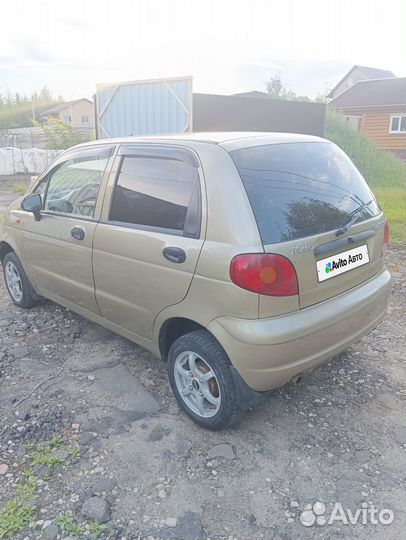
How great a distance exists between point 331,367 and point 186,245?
165 centimetres

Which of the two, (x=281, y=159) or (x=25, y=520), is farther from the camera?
(x=281, y=159)

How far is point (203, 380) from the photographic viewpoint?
8.84 feet

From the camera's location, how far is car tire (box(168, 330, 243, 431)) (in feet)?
8.31

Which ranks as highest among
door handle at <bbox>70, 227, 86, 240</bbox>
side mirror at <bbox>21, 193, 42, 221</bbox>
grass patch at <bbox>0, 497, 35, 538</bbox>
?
side mirror at <bbox>21, 193, 42, 221</bbox>

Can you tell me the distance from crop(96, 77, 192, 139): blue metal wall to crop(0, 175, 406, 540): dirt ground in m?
8.91

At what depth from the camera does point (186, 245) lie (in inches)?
100

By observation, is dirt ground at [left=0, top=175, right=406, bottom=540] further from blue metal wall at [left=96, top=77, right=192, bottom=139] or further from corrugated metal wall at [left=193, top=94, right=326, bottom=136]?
corrugated metal wall at [left=193, top=94, right=326, bottom=136]

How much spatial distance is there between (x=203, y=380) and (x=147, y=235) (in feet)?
3.20

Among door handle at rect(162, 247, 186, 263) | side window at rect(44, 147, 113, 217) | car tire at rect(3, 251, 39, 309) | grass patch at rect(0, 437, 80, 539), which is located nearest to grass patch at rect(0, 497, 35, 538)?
grass patch at rect(0, 437, 80, 539)

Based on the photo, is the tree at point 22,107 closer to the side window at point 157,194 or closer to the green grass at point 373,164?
the green grass at point 373,164

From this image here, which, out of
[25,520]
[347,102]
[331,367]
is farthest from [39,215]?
[347,102]

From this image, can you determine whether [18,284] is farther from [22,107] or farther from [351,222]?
[22,107]

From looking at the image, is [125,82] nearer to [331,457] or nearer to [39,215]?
[39,215]

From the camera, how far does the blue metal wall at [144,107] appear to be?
1114 cm
